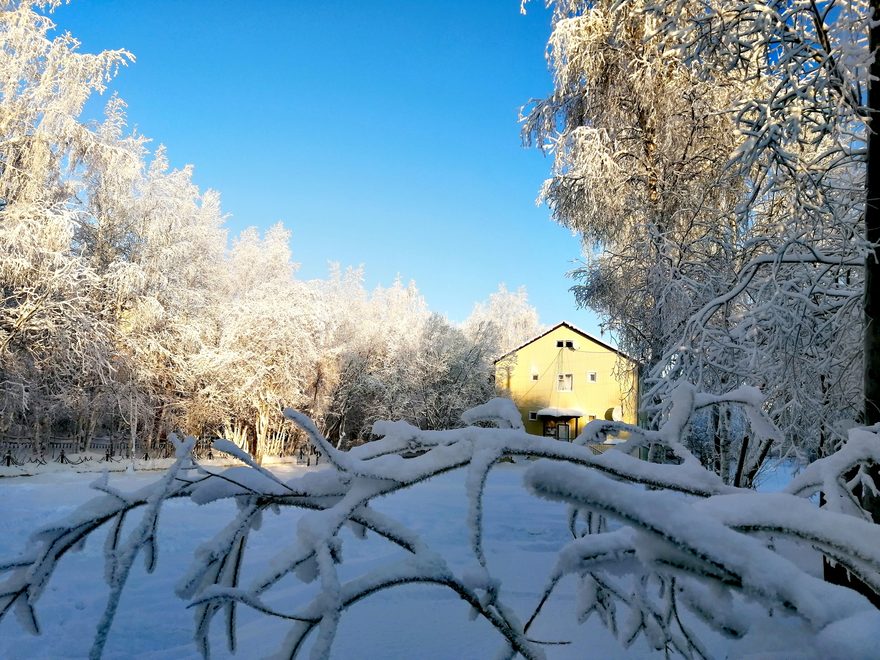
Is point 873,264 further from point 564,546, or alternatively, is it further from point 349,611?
point 349,611

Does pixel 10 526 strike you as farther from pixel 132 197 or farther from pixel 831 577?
pixel 132 197

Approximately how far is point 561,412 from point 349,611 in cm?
2675

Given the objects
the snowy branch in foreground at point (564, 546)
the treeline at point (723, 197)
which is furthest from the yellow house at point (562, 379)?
the snowy branch in foreground at point (564, 546)

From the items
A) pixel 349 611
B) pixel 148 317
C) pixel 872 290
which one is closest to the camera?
pixel 872 290

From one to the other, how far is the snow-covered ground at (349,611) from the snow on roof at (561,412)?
2020 cm

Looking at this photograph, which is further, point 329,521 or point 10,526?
point 10,526

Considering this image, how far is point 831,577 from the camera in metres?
1.99

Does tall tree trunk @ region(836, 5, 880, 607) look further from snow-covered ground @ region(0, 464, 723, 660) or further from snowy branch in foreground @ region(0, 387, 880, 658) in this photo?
snowy branch in foreground @ region(0, 387, 880, 658)

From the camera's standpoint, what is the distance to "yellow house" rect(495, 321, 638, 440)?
29.4 meters

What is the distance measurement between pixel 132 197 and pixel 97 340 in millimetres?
8971

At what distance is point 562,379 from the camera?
98.9ft

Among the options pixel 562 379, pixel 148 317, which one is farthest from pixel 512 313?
pixel 148 317

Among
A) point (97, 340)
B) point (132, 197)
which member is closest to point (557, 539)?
point (97, 340)

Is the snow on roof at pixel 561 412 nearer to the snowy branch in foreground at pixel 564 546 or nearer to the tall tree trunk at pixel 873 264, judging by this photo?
the tall tree trunk at pixel 873 264
